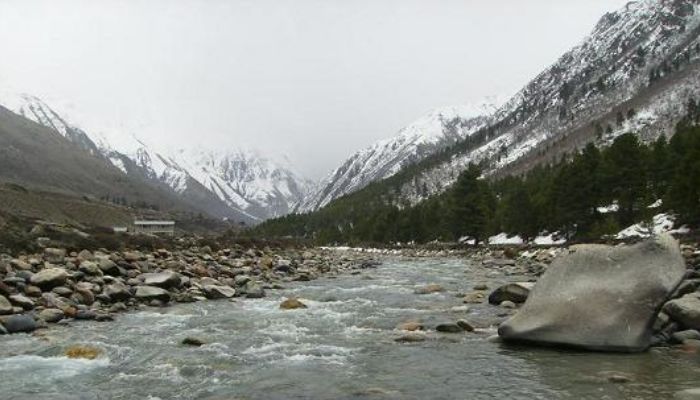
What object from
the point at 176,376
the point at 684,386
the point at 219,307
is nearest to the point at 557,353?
the point at 684,386

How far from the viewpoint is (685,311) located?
1605 cm

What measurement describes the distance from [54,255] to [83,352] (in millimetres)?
Answer: 15996

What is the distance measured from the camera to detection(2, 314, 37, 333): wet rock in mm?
17156

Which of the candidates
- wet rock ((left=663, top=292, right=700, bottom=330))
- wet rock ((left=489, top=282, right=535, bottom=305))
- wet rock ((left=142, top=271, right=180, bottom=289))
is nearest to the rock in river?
wet rock ((left=142, top=271, right=180, bottom=289))

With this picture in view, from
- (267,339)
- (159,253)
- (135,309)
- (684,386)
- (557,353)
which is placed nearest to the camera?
(684,386)

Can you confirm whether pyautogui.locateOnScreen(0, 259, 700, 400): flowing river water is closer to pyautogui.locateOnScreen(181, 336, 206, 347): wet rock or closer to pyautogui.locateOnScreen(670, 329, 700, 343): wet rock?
pyautogui.locateOnScreen(181, 336, 206, 347): wet rock

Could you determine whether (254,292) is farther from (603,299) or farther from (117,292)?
(603,299)

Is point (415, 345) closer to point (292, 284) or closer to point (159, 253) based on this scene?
point (292, 284)

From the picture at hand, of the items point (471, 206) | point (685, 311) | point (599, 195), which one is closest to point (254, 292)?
point (685, 311)

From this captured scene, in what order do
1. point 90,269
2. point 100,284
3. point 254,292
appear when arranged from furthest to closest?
point 254,292 → point 90,269 → point 100,284

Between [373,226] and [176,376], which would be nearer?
[176,376]

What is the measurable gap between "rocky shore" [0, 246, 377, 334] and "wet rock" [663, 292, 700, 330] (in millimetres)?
16443

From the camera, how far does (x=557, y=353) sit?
14.7 meters

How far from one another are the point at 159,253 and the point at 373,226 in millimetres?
112012
